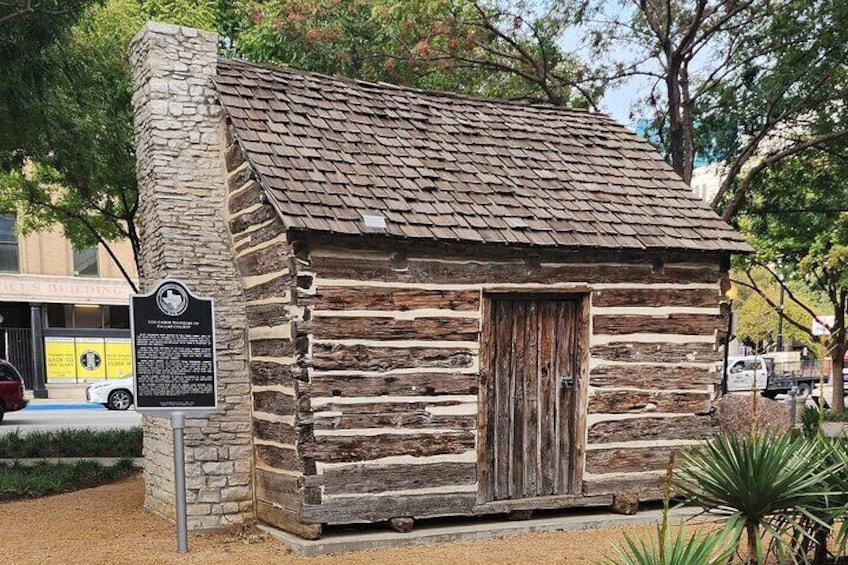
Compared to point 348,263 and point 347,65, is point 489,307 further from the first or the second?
point 347,65

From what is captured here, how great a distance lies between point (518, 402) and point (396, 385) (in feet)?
4.47

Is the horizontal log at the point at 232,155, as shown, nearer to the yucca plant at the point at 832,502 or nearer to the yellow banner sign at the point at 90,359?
the yucca plant at the point at 832,502

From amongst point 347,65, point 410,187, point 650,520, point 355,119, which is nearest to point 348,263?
point 410,187

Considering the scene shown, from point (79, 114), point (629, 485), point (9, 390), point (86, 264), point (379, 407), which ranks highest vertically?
point (79, 114)

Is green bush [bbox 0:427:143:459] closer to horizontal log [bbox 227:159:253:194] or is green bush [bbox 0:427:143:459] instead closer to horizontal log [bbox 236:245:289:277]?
horizontal log [bbox 236:245:289:277]

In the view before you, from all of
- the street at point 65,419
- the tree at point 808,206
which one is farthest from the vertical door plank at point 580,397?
the street at point 65,419

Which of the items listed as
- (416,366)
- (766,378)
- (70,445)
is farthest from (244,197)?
(766,378)

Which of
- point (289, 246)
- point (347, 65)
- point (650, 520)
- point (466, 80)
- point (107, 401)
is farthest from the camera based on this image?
point (107, 401)

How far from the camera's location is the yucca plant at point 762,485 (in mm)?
4566

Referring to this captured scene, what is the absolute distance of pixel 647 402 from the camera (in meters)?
7.89

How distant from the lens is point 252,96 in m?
7.71

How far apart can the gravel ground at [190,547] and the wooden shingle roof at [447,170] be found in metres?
2.85

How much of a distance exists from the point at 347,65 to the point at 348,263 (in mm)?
8298

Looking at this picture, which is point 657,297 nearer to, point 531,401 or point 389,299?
point 531,401
